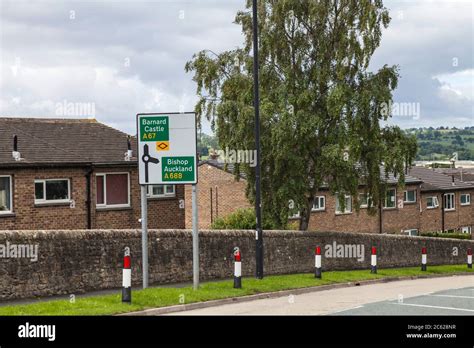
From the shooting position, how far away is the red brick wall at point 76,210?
91.8 ft

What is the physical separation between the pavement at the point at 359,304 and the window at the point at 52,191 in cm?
1237

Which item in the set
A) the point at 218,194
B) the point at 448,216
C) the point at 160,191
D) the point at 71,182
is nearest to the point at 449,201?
the point at 448,216

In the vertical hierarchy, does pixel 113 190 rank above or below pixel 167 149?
below

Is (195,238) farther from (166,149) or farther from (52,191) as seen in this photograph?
(52,191)

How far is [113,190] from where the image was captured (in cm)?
3116

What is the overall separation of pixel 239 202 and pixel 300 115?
1530 centimetres

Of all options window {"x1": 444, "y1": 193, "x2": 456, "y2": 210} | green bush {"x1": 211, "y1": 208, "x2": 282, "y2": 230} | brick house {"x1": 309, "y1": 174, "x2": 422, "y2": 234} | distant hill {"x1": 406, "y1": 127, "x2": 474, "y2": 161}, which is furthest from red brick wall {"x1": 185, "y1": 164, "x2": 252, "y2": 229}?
distant hill {"x1": 406, "y1": 127, "x2": 474, "y2": 161}

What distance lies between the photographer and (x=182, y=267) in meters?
21.4

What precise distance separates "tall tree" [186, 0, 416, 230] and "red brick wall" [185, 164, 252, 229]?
39.8 feet

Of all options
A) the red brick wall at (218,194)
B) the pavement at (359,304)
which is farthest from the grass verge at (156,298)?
the red brick wall at (218,194)

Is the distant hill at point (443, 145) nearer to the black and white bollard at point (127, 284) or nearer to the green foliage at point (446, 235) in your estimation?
the green foliage at point (446, 235)

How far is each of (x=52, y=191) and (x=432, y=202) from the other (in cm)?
3519

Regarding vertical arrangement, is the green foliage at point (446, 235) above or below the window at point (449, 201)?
below
